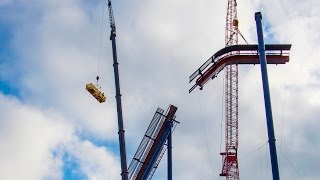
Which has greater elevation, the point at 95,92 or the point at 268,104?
the point at 95,92

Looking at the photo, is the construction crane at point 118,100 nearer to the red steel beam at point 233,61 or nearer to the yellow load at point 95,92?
the yellow load at point 95,92

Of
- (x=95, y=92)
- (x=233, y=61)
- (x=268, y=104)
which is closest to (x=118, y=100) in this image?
(x=95, y=92)

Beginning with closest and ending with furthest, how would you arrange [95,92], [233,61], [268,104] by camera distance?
1. [268,104]
2. [95,92]
3. [233,61]

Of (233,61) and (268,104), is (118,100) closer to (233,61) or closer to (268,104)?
(268,104)

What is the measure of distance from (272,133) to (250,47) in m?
19.2

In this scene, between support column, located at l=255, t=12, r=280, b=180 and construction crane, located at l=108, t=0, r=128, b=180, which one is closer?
support column, located at l=255, t=12, r=280, b=180

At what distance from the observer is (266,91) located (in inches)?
1442

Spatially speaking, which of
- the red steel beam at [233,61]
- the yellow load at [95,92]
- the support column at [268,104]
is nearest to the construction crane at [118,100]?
the yellow load at [95,92]

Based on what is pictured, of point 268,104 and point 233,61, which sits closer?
point 268,104

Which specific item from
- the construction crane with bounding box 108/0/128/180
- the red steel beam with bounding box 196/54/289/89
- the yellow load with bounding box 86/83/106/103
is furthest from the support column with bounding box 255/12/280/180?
the yellow load with bounding box 86/83/106/103

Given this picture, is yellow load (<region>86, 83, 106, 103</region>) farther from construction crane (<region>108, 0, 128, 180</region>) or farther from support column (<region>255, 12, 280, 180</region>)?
support column (<region>255, 12, 280, 180</region>)

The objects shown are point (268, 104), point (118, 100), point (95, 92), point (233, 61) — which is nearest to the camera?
point (268, 104)

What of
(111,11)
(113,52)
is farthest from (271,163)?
(111,11)

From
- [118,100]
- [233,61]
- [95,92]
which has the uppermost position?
[233,61]
